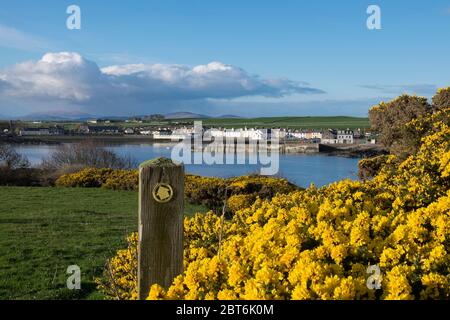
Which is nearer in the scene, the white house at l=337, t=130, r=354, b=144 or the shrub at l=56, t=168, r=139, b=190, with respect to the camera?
the shrub at l=56, t=168, r=139, b=190

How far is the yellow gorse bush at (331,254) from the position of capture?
300 centimetres

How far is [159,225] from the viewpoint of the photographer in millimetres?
3348

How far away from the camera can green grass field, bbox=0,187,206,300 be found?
7.76 m

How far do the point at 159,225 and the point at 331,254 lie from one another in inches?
50.9

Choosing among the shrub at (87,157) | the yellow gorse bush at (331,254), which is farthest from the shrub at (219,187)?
the shrub at (87,157)

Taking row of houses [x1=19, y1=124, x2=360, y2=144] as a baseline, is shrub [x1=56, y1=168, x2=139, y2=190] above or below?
below

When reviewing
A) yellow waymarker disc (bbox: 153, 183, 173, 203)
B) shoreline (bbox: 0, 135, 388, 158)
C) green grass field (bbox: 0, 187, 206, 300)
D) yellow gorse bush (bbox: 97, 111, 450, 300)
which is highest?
yellow waymarker disc (bbox: 153, 183, 173, 203)

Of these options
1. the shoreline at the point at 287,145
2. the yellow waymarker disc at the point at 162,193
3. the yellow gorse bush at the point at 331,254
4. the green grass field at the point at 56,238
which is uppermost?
the yellow waymarker disc at the point at 162,193

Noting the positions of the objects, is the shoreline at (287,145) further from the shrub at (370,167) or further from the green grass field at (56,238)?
the shrub at (370,167)

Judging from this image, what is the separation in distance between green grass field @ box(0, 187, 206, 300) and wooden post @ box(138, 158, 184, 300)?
4296 mm

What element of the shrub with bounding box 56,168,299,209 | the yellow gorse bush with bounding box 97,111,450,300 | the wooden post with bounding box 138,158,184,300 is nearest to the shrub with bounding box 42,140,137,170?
the shrub with bounding box 56,168,299,209

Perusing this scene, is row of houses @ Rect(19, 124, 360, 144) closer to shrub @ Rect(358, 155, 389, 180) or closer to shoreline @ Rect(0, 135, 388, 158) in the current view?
shoreline @ Rect(0, 135, 388, 158)

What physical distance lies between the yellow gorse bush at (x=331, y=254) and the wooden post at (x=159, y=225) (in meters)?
0.19
